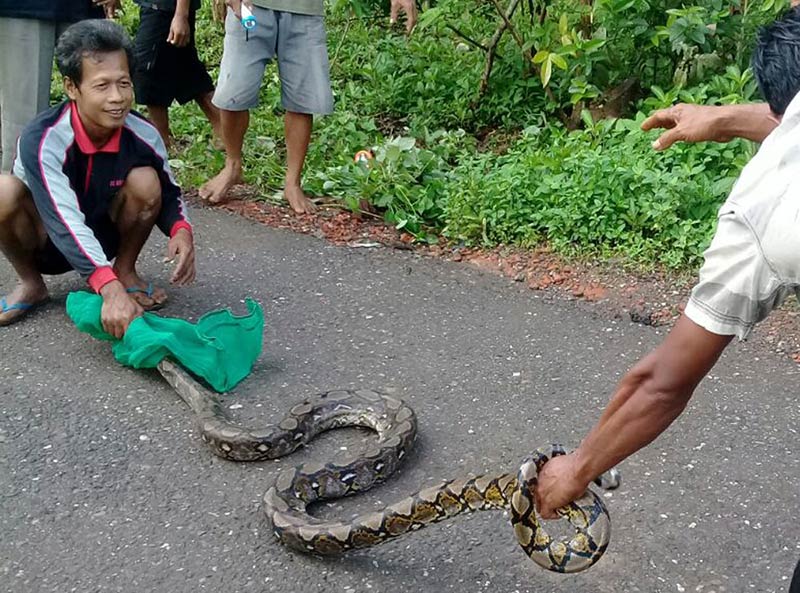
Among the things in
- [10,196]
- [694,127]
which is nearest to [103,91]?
[10,196]

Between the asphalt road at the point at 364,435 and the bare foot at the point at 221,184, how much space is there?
1.04 metres

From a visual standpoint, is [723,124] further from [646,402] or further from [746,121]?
[646,402]

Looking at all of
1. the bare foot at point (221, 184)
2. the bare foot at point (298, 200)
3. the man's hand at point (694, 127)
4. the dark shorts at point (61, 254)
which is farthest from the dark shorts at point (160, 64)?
the man's hand at point (694, 127)

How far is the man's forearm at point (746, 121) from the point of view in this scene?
10.9 ft

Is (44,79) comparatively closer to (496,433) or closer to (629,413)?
(496,433)

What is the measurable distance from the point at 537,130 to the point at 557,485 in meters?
4.97

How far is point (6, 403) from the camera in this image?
461 centimetres

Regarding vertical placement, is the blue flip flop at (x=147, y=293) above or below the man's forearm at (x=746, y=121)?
below

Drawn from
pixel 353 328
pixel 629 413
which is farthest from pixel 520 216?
pixel 629 413

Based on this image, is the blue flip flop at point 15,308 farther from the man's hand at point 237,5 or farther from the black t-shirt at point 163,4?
the black t-shirt at point 163,4

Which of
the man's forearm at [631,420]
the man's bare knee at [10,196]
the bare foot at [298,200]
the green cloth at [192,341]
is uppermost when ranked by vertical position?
the man's forearm at [631,420]

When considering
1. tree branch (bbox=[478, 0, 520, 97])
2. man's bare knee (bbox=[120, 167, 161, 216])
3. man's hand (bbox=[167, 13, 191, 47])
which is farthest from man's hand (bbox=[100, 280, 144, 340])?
tree branch (bbox=[478, 0, 520, 97])

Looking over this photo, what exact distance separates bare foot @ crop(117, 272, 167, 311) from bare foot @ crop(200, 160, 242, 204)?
1.60m

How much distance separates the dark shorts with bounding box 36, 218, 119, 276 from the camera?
525 cm
